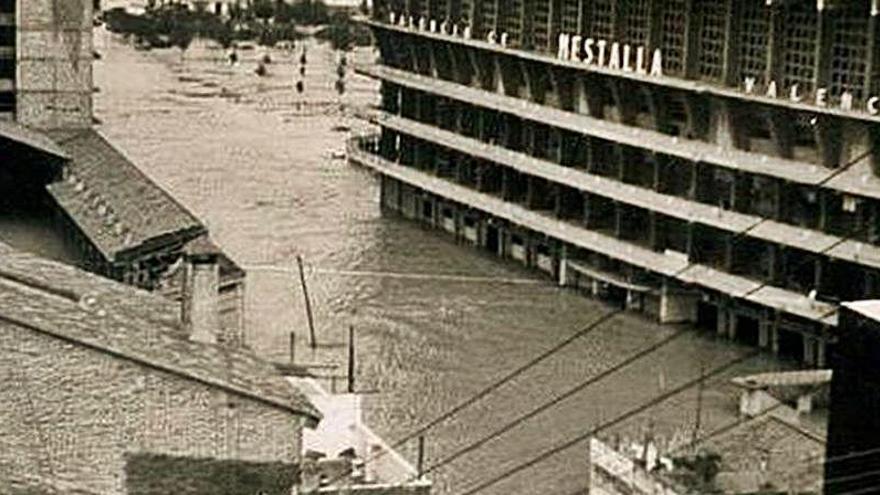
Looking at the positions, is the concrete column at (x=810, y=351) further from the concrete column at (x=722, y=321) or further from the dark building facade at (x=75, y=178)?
the dark building facade at (x=75, y=178)

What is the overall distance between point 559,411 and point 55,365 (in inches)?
509

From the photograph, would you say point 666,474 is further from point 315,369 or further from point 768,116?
point 768,116

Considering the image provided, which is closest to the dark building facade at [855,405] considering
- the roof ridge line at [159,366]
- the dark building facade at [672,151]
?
the roof ridge line at [159,366]

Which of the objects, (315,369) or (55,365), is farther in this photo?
(315,369)

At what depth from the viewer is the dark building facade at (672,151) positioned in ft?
95.4

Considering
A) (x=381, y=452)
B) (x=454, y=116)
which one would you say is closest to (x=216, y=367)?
(x=381, y=452)

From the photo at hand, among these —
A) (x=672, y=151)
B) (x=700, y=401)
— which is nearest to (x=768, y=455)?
(x=700, y=401)

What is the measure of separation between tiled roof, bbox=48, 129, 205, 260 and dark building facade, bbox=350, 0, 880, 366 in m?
8.04

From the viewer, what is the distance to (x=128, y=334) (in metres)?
14.6

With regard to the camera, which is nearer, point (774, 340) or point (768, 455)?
point (768, 455)

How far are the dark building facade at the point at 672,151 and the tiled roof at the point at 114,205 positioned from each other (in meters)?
8.04

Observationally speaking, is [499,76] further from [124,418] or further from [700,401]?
[124,418]

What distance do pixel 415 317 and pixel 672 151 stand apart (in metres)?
4.86

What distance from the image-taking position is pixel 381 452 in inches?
653
